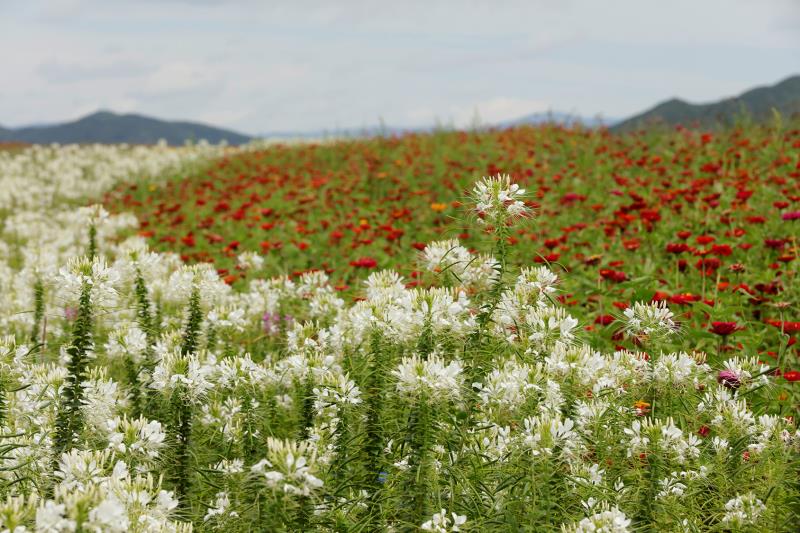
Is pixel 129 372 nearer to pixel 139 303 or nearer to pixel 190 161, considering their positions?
pixel 139 303

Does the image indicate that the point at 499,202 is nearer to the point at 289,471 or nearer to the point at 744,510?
the point at 289,471

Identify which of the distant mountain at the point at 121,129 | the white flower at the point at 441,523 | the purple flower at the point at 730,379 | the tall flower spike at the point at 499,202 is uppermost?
the distant mountain at the point at 121,129

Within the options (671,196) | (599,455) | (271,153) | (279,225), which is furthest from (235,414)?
(271,153)

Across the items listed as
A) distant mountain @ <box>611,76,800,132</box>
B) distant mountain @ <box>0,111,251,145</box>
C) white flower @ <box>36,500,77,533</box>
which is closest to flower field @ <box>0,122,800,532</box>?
white flower @ <box>36,500,77,533</box>

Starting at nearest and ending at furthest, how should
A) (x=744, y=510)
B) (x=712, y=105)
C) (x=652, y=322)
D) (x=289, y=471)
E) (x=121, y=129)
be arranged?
(x=289, y=471) → (x=744, y=510) → (x=652, y=322) → (x=712, y=105) → (x=121, y=129)

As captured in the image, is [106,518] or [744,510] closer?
[106,518]

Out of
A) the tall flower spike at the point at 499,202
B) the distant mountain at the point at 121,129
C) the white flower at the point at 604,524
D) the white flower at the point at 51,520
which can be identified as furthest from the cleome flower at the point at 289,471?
the distant mountain at the point at 121,129

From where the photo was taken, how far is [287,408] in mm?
3531

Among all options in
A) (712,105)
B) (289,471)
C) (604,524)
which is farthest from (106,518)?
(712,105)

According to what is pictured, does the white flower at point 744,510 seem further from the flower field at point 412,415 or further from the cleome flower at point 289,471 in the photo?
the cleome flower at point 289,471

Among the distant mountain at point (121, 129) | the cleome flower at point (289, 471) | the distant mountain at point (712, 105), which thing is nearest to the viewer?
the cleome flower at point (289, 471)

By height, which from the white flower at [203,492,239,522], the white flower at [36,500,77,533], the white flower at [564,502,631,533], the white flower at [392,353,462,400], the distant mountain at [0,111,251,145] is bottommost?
the white flower at [203,492,239,522]

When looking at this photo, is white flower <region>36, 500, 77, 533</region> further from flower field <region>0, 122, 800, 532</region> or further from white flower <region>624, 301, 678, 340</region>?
white flower <region>624, 301, 678, 340</region>

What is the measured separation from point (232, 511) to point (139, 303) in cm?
188
